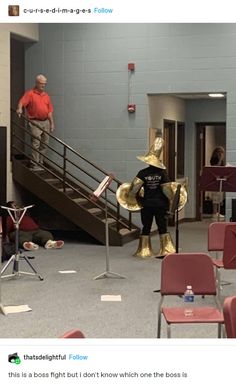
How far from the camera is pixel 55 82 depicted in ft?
29.6

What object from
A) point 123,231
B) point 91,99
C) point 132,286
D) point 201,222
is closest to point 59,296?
point 132,286

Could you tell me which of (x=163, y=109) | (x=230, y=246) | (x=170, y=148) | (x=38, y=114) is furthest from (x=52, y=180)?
(x=230, y=246)

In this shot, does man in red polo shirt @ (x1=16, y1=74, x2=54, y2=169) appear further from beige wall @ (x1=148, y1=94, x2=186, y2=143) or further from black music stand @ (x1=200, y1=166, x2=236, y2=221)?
black music stand @ (x1=200, y1=166, x2=236, y2=221)

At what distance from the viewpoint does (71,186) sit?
8250mm

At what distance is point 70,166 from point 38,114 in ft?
3.42

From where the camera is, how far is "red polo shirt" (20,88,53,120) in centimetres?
828

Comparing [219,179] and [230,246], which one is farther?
[219,179]
